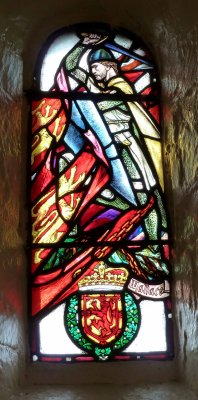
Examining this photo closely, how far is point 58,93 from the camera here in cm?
327

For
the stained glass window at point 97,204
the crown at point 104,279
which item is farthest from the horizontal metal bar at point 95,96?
the crown at point 104,279

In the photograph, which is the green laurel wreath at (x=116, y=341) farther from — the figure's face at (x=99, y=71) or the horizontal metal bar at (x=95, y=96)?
the figure's face at (x=99, y=71)

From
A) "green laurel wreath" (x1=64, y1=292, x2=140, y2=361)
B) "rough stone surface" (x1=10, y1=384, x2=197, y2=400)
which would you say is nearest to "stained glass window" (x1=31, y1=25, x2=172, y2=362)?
"green laurel wreath" (x1=64, y1=292, x2=140, y2=361)

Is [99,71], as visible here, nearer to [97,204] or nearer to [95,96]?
[95,96]

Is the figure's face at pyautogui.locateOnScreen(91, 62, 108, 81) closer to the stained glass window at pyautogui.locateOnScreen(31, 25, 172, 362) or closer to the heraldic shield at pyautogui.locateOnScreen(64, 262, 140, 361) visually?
the stained glass window at pyautogui.locateOnScreen(31, 25, 172, 362)

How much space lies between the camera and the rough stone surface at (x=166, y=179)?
2.71 metres

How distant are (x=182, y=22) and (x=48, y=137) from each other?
732 mm

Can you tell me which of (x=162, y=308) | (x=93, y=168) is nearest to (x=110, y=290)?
(x=162, y=308)

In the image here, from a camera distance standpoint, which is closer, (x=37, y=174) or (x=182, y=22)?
(x=182, y=22)

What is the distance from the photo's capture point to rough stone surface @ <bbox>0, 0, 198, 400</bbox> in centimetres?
271

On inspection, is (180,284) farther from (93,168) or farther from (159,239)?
(93,168)

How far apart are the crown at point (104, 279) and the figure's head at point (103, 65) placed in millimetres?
833

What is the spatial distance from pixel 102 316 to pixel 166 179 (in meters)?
0.61

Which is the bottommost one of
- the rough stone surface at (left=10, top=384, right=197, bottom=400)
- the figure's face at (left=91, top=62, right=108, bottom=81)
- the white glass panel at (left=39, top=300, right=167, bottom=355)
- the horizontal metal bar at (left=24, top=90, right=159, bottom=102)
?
the rough stone surface at (left=10, top=384, right=197, bottom=400)
